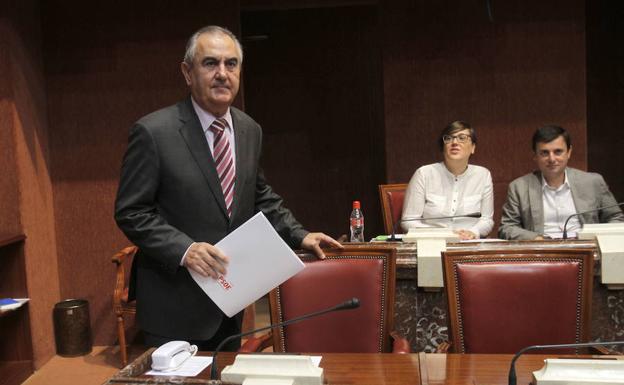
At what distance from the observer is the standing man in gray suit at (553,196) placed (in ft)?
11.0

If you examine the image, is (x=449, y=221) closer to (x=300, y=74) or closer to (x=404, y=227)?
(x=404, y=227)

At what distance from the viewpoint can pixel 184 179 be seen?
6.46 feet

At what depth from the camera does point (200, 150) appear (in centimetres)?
201

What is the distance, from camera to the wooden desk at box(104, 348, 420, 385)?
4.80 feet

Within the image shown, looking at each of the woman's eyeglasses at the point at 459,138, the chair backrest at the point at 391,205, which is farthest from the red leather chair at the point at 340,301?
the chair backrest at the point at 391,205

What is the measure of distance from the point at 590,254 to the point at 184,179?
127cm

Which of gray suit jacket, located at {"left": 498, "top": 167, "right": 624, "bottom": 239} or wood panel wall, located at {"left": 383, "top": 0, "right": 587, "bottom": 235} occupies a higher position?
wood panel wall, located at {"left": 383, "top": 0, "right": 587, "bottom": 235}

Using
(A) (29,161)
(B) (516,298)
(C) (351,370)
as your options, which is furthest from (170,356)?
(A) (29,161)

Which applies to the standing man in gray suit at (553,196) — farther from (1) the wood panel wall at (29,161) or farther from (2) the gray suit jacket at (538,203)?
(1) the wood panel wall at (29,161)

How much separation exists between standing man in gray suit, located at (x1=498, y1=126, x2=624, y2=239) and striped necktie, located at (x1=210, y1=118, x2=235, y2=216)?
186 cm

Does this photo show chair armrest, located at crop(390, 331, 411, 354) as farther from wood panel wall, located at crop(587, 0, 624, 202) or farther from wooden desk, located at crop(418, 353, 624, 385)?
wood panel wall, located at crop(587, 0, 624, 202)

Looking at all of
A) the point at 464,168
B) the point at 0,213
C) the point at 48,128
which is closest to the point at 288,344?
the point at 464,168

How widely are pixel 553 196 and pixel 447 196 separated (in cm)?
59

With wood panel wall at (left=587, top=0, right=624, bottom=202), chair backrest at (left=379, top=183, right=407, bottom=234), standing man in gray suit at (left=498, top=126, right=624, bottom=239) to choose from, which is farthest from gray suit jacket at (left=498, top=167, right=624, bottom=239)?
wood panel wall at (left=587, top=0, right=624, bottom=202)
